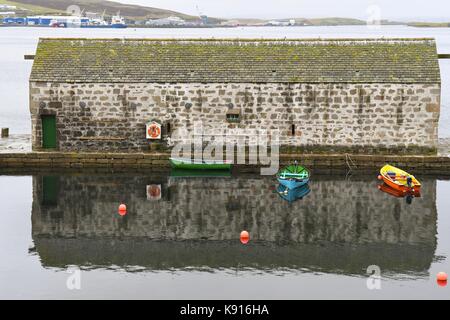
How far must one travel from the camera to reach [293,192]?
35.5 meters

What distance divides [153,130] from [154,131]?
7cm

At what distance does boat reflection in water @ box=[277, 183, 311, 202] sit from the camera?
3487 centimetres

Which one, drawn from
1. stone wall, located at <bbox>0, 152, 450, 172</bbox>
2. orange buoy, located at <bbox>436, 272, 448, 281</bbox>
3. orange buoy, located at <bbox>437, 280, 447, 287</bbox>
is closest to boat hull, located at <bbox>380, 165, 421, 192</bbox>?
stone wall, located at <bbox>0, 152, 450, 172</bbox>

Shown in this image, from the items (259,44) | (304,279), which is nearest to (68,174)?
(259,44)

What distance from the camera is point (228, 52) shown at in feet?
138

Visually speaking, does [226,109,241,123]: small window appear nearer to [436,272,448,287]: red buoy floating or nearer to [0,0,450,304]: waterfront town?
[0,0,450,304]: waterfront town

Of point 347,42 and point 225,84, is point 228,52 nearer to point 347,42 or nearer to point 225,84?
point 225,84

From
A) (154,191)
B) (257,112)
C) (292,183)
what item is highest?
(257,112)

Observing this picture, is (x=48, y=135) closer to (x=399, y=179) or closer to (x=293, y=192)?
(x=293, y=192)

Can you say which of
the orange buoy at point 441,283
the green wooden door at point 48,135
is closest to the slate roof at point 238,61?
the green wooden door at point 48,135

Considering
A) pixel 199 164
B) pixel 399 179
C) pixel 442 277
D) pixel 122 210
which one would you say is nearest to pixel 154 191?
pixel 122 210

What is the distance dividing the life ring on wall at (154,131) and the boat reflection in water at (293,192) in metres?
7.23

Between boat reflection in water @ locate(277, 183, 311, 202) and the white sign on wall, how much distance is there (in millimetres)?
7240

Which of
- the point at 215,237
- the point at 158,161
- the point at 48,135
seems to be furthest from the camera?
the point at 48,135
